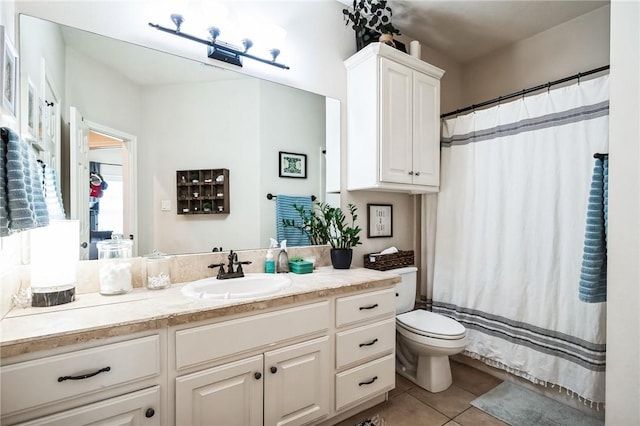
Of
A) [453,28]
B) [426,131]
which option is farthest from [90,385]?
[453,28]

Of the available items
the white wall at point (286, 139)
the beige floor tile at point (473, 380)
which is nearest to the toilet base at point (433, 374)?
the beige floor tile at point (473, 380)

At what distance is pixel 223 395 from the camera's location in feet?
4.12

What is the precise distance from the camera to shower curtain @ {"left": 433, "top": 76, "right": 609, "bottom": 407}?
1802 millimetres

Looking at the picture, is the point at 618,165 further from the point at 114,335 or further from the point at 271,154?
the point at 114,335

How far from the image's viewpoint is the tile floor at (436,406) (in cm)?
176

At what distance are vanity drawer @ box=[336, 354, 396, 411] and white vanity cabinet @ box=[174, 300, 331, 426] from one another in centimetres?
9

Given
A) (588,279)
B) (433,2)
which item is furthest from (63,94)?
(588,279)

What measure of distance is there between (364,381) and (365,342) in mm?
224

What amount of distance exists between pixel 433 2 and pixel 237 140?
1.81 metres

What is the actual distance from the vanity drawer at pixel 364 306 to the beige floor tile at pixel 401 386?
65 cm

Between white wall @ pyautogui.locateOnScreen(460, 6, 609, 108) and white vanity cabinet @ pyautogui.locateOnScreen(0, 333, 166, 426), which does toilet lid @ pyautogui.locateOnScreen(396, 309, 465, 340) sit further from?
white wall @ pyautogui.locateOnScreen(460, 6, 609, 108)

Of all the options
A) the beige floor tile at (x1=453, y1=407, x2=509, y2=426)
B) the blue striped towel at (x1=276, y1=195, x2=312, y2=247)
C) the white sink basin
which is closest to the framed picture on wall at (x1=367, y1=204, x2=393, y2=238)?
the blue striped towel at (x1=276, y1=195, x2=312, y2=247)

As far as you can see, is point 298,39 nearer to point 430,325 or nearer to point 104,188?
point 104,188

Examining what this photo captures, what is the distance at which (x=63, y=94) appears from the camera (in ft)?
4.51
